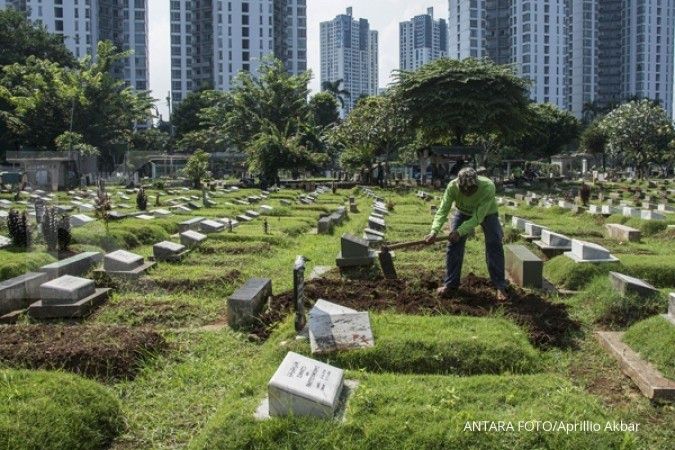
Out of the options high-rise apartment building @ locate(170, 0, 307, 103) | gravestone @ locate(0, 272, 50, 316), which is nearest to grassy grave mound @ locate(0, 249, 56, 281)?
gravestone @ locate(0, 272, 50, 316)

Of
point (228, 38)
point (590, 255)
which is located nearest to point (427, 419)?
point (590, 255)

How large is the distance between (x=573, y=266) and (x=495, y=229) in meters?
2.32

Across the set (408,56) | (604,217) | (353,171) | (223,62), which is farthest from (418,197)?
(408,56)

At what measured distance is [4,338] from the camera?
606cm

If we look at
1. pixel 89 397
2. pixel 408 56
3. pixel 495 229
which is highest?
pixel 408 56

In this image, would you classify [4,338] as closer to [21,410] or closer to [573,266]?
[21,410]

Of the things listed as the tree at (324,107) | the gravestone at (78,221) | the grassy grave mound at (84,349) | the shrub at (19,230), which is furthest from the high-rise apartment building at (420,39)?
the grassy grave mound at (84,349)

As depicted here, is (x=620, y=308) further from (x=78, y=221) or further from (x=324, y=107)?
(x=324, y=107)

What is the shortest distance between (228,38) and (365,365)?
101 m

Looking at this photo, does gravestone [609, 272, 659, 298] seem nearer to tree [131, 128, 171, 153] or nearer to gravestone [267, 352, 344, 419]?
gravestone [267, 352, 344, 419]

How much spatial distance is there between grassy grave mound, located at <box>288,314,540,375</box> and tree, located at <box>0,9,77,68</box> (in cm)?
5893

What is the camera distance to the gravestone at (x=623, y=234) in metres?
13.4

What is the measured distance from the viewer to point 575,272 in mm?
8836

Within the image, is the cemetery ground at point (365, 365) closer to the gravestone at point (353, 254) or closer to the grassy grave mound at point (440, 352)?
the grassy grave mound at point (440, 352)
